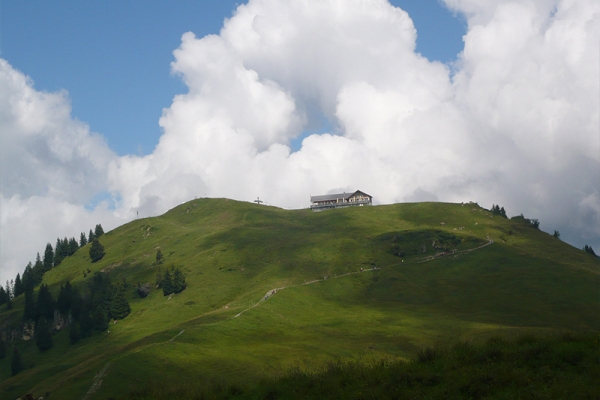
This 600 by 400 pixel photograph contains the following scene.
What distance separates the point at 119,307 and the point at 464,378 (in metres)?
178

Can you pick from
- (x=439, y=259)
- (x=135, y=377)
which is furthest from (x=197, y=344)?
(x=439, y=259)

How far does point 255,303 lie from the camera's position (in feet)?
480

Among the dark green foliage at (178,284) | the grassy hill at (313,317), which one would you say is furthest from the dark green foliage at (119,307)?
the dark green foliage at (178,284)

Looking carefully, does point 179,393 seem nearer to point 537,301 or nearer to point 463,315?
point 463,315

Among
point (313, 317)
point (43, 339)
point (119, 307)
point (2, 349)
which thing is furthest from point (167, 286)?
point (313, 317)

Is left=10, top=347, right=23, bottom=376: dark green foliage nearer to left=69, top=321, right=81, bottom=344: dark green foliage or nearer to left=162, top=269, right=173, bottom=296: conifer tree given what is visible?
left=69, top=321, right=81, bottom=344: dark green foliage

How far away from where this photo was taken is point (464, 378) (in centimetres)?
2728

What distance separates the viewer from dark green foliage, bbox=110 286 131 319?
186 m

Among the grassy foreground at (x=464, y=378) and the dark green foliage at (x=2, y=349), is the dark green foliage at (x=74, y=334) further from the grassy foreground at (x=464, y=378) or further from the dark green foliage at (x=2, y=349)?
the grassy foreground at (x=464, y=378)

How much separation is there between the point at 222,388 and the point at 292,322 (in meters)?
98.6

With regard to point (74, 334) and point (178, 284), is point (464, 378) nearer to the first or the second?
point (178, 284)

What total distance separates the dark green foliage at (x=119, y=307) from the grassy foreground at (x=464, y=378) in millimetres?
162594

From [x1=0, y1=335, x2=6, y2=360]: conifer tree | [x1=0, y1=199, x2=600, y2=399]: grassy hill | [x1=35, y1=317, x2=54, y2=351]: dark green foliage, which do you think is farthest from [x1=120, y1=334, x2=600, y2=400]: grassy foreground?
[x1=0, y1=335, x2=6, y2=360]: conifer tree

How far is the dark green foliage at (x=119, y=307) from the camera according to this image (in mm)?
185625
